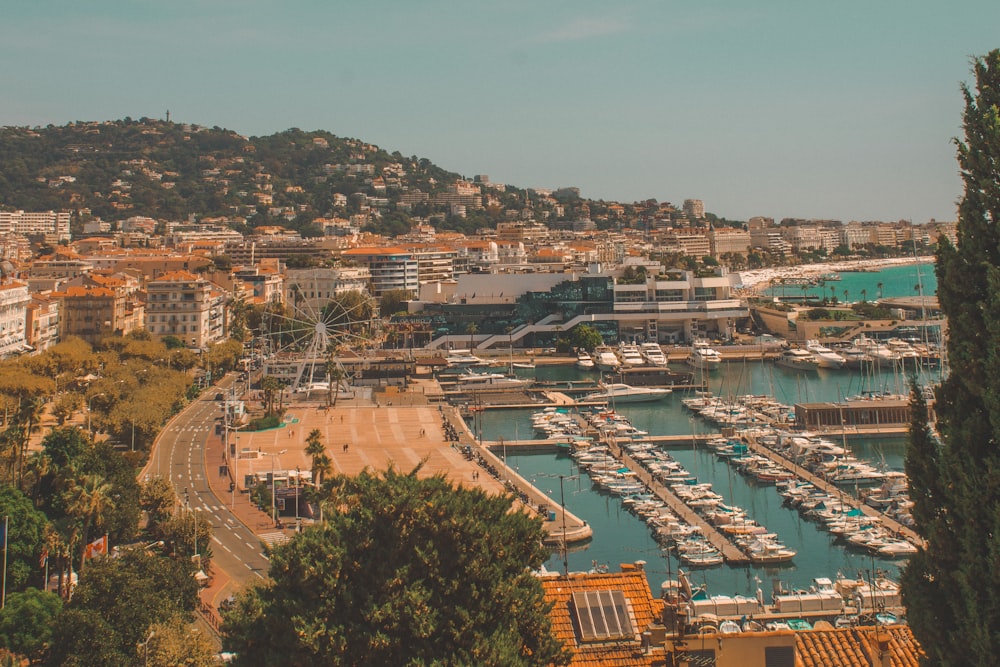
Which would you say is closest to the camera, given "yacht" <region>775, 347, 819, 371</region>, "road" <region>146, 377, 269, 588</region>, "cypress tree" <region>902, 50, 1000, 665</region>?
"cypress tree" <region>902, 50, 1000, 665</region>

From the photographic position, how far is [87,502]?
1561 cm

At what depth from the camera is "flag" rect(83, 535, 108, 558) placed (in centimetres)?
1609

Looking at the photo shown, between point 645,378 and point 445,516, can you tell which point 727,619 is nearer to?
point 445,516

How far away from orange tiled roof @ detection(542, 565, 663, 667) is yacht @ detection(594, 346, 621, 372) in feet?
120

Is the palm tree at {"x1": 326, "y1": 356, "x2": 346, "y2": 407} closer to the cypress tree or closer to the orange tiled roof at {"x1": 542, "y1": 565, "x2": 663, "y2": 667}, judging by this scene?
the orange tiled roof at {"x1": 542, "y1": 565, "x2": 663, "y2": 667}

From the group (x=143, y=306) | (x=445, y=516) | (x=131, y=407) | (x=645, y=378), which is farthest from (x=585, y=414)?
(x=445, y=516)

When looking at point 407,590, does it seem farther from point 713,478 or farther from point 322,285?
point 322,285

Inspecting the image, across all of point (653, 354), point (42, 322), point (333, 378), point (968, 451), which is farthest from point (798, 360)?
point (968, 451)

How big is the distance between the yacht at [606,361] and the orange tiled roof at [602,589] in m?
36.7

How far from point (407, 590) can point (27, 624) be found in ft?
28.2

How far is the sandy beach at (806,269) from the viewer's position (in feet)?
322

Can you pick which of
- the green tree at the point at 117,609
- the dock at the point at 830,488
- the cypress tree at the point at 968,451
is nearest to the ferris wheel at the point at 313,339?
the dock at the point at 830,488

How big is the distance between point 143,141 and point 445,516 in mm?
152946

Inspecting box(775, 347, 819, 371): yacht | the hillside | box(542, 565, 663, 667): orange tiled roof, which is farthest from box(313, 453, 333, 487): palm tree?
the hillside
